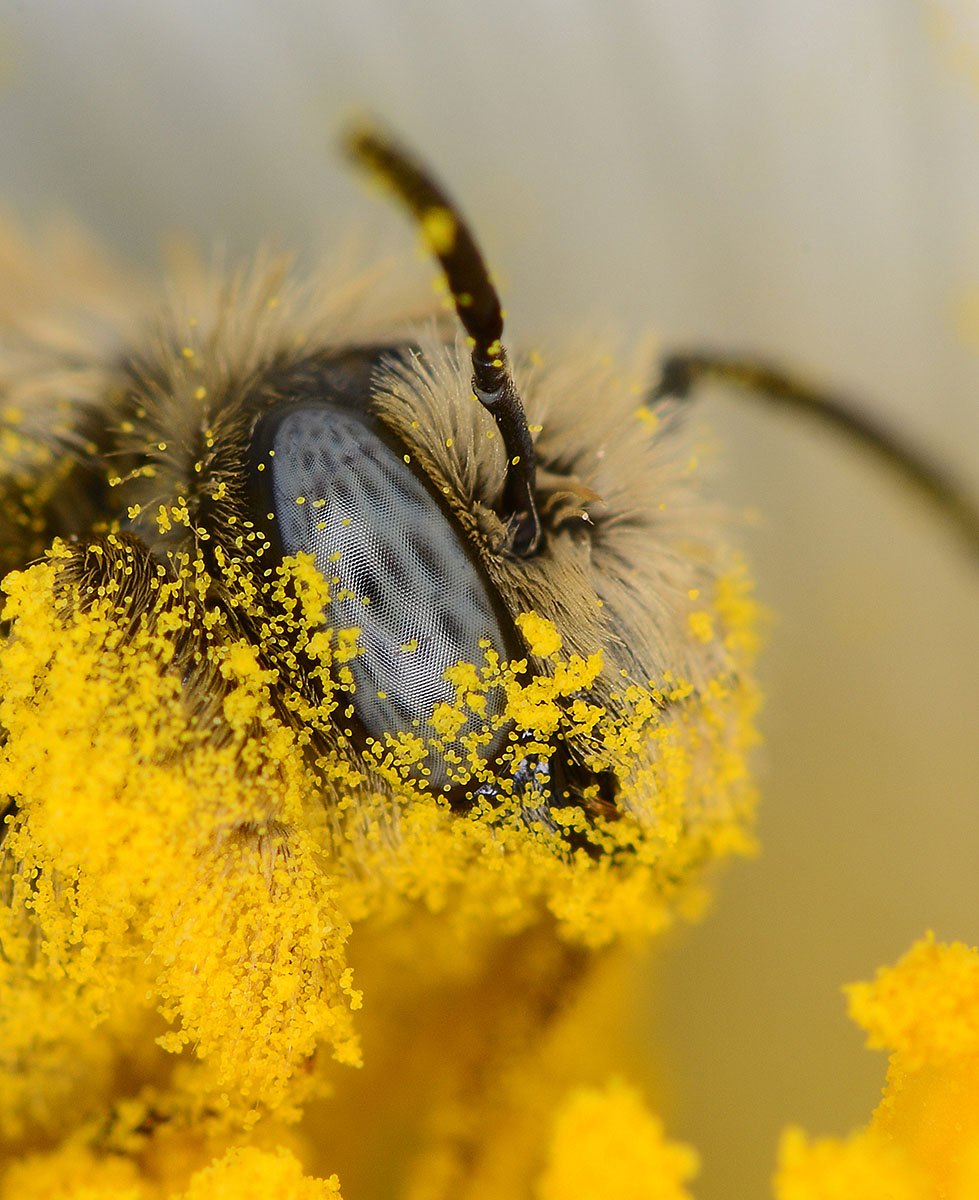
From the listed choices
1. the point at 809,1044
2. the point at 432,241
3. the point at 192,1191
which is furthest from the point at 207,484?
the point at 809,1044

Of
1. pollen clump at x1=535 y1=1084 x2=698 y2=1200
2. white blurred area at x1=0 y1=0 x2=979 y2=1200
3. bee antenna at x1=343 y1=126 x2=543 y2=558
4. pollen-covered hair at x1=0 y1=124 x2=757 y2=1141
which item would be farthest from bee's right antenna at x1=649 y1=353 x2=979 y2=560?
pollen clump at x1=535 y1=1084 x2=698 y2=1200

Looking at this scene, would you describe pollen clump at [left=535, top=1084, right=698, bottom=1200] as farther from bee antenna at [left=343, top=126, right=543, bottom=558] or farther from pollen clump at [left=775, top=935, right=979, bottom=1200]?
bee antenna at [left=343, top=126, right=543, bottom=558]

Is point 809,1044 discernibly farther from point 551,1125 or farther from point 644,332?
point 644,332

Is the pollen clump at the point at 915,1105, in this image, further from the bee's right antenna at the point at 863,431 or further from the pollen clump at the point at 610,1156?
the bee's right antenna at the point at 863,431

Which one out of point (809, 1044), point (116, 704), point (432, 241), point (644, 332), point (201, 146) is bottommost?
point (809, 1044)

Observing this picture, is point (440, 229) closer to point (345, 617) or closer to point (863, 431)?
point (345, 617)

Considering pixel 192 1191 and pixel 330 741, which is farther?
pixel 192 1191

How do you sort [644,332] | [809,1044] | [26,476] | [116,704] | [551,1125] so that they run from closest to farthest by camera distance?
[116,704] < [26,476] < [551,1125] < [809,1044] < [644,332]
